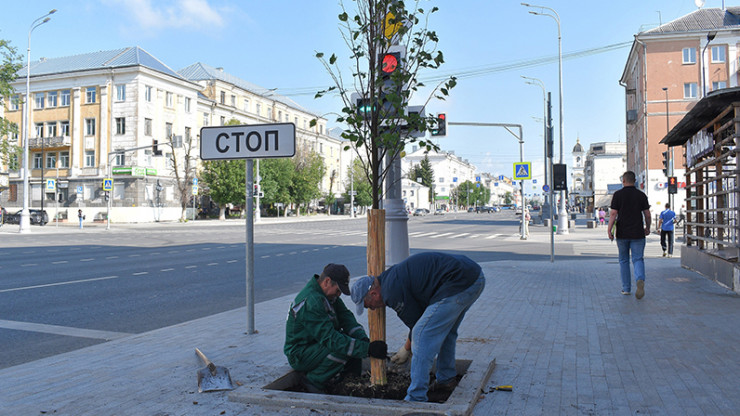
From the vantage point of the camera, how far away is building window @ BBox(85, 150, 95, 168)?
175ft

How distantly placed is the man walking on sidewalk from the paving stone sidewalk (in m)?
0.44

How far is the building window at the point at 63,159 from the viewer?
5453 centimetres

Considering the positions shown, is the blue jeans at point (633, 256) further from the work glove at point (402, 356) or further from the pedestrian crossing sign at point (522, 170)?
the pedestrian crossing sign at point (522, 170)

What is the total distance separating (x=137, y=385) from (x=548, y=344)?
3793 millimetres

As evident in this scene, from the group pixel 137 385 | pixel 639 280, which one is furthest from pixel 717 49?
pixel 137 385

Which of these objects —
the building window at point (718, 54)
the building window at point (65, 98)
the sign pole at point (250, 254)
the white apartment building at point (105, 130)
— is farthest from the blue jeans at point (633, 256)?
the building window at point (65, 98)

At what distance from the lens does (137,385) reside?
14.3 feet

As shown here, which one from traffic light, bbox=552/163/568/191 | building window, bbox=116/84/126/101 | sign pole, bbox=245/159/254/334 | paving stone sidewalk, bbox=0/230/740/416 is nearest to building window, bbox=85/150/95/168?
building window, bbox=116/84/126/101

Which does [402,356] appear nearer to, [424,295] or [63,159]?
[424,295]

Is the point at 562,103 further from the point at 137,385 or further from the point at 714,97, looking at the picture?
the point at 137,385

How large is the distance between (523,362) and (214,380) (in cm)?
260

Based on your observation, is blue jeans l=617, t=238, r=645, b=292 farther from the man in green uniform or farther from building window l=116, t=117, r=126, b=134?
building window l=116, t=117, r=126, b=134

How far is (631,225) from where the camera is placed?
28.0 feet

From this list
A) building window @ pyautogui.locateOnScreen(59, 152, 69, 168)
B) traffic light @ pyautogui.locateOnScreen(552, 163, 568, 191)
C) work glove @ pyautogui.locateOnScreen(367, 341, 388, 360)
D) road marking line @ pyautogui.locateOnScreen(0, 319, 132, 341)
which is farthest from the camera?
building window @ pyautogui.locateOnScreen(59, 152, 69, 168)
